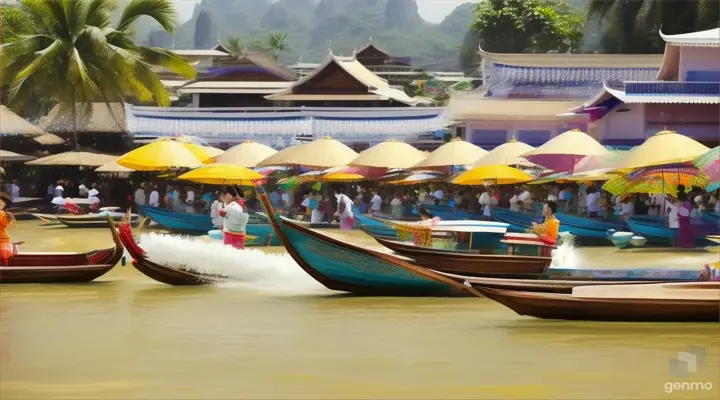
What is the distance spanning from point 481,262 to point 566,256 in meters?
5.24

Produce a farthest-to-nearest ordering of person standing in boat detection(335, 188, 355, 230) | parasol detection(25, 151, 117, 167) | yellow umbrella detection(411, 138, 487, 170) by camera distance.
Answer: parasol detection(25, 151, 117, 167)
yellow umbrella detection(411, 138, 487, 170)
person standing in boat detection(335, 188, 355, 230)

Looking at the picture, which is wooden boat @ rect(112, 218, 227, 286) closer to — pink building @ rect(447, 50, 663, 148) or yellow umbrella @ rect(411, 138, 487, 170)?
yellow umbrella @ rect(411, 138, 487, 170)

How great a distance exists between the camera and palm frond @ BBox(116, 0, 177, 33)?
3416 cm

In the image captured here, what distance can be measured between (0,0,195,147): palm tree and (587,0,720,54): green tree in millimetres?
17002

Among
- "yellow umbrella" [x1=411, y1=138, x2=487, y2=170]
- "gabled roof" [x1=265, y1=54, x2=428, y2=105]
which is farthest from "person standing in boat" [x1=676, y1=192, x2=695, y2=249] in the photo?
"gabled roof" [x1=265, y1=54, x2=428, y2=105]

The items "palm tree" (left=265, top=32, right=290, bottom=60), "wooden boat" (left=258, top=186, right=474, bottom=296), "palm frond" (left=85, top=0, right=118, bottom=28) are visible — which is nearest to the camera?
"wooden boat" (left=258, top=186, right=474, bottom=296)

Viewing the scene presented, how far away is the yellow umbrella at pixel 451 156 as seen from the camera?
1015 inches

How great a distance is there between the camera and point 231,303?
13656 mm

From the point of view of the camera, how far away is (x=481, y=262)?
47.5 feet

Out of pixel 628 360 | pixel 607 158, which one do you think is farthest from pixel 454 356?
pixel 607 158

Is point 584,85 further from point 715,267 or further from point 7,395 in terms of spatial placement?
point 7,395

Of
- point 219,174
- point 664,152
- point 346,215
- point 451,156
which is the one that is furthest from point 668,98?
point 219,174

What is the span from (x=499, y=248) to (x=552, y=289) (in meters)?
4.39

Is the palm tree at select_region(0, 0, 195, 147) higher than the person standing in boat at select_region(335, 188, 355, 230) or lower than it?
higher
